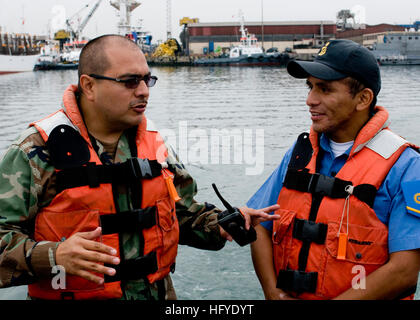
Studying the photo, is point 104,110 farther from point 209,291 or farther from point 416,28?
point 416,28

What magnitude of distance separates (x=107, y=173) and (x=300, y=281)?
127 centimetres

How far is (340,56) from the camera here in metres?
2.51

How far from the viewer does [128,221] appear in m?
2.45

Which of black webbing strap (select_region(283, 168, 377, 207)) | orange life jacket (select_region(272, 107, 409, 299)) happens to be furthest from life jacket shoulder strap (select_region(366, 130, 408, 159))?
black webbing strap (select_region(283, 168, 377, 207))

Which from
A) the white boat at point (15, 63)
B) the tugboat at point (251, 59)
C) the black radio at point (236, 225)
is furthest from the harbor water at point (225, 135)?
the white boat at point (15, 63)

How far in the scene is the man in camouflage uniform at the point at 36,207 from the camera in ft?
6.97

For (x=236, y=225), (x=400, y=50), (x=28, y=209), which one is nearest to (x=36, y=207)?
(x=28, y=209)

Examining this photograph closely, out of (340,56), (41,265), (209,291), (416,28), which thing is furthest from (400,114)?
→ (416,28)

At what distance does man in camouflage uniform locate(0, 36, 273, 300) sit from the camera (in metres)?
2.12

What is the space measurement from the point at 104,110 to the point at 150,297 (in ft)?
3.72

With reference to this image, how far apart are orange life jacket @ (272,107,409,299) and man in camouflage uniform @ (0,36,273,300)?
0.78 ft

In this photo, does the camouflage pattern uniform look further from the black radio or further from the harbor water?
the harbor water

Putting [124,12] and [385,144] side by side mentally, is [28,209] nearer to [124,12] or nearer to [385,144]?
[385,144]
